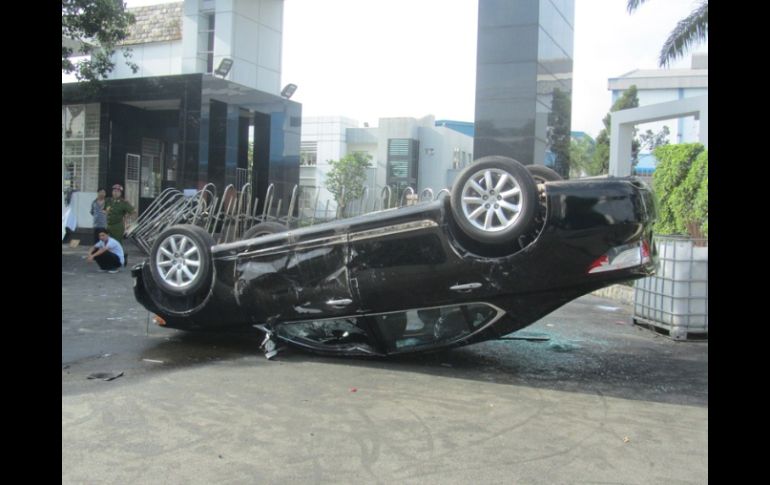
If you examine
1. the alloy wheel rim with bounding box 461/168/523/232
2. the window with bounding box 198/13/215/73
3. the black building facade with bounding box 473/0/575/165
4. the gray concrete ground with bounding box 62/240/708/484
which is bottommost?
the gray concrete ground with bounding box 62/240/708/484

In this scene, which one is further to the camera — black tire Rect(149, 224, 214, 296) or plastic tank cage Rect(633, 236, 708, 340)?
plastic tank cage Rect(633, 236, 708, 340)

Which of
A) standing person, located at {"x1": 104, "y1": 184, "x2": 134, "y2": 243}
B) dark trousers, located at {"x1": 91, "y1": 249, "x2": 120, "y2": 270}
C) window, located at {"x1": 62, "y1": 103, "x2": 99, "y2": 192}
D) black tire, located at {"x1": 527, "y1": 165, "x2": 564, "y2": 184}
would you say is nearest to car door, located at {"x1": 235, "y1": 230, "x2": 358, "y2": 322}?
black tire, located at {"x1": 527, "y1": 165, "x2": 564, "y2": 184}

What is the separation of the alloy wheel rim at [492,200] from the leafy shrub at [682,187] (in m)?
7.96

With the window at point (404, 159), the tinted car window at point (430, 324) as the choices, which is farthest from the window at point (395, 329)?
the window at point (404, 159)

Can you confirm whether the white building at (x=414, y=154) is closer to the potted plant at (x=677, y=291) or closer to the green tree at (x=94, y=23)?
the green tree at (x=94, y=23)

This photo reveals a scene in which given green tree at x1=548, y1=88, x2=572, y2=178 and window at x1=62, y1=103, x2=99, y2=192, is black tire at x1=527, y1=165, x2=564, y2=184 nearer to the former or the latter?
green tree at x1=548, y1=88, x2=572, y2=178

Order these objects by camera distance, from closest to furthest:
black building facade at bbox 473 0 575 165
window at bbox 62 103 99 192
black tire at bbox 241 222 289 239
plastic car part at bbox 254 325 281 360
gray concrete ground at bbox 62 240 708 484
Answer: gray concrete ground at bbox 62 240 708 484
plastic car part at bbox 254 325 281 360
black tire at bbox 241 222 289 239
black building facade at bbox 473 0 575 165
window at bbox 62 103 99 192

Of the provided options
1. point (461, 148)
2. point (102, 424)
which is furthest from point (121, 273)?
point (461, 148)

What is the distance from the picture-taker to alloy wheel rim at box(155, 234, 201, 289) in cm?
634

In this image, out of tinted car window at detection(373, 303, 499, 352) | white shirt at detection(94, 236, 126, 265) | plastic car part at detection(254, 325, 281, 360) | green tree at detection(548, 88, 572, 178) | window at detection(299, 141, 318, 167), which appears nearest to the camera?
tinted car window at detection(373, 303, 499, 352)

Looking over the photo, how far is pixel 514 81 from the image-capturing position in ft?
48.1

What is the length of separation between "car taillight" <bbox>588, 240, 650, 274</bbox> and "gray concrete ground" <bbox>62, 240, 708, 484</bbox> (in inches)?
43.5

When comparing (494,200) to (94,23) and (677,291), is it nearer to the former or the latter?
(677,291)
